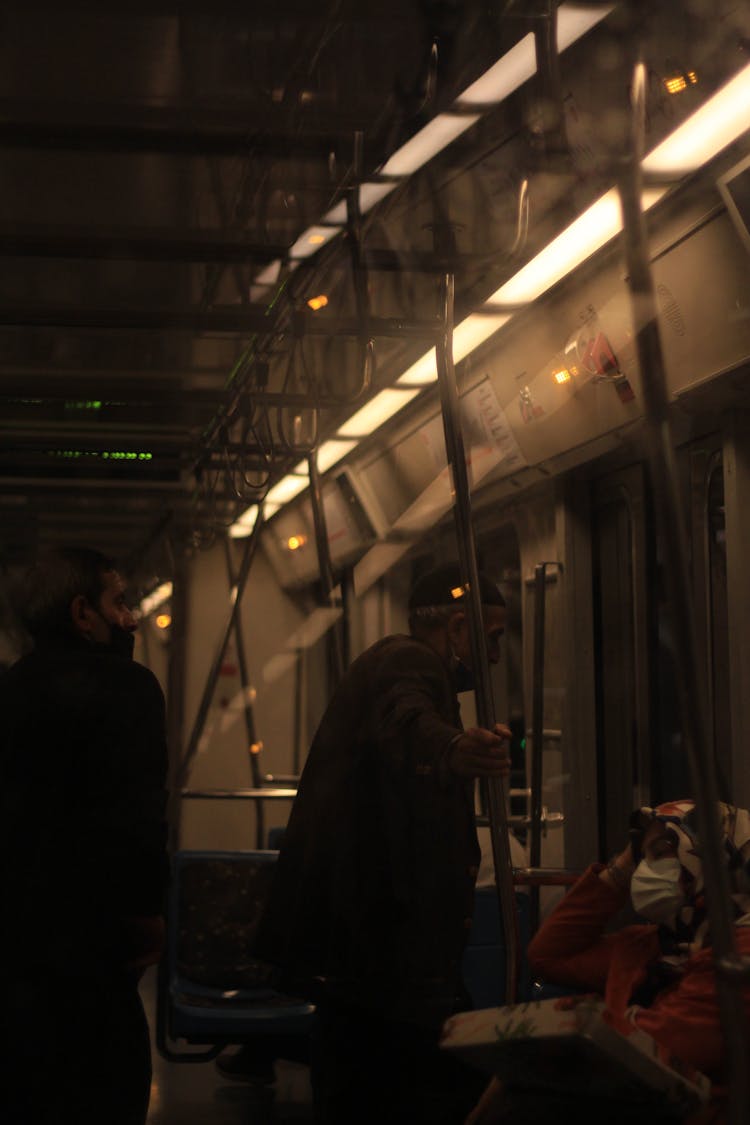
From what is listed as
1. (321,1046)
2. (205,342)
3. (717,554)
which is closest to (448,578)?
(717,554)

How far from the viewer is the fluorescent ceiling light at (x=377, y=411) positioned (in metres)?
3.60

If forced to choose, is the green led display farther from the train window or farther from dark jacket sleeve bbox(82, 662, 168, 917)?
dark jacket sleeve bbox(82, 662, 168, 917)

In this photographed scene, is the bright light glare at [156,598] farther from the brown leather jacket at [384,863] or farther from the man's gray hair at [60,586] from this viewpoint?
the brown leather jacket at [384,863]

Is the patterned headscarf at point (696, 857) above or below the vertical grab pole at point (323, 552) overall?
below

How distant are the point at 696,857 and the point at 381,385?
159 cm

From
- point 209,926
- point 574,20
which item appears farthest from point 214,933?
point 574,20

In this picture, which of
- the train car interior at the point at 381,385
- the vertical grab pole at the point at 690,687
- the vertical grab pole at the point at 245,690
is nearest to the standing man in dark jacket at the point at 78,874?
the train car interior at the point at 381,385

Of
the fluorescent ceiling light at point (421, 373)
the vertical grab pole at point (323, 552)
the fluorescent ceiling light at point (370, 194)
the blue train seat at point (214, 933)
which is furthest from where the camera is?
the blue train seat at point (214, 933)

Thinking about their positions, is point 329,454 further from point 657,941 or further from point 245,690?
point 657,941

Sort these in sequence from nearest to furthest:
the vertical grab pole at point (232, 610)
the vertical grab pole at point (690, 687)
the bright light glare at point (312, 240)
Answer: the vertical grab pole at point (690, 687) → the bright light glare at point (312, 240) → the vertical grab pole at point (232, 610)

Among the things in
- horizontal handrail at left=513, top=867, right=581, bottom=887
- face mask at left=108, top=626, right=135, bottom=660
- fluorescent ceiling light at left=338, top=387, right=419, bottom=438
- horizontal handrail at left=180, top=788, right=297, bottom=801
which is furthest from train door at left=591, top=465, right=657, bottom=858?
face mask at left=108, top=626, right=135, bottom=660

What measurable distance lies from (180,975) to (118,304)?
7.11 feet

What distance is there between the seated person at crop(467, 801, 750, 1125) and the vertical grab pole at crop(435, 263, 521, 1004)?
0.17m

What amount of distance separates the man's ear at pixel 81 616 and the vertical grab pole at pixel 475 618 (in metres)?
0.69
